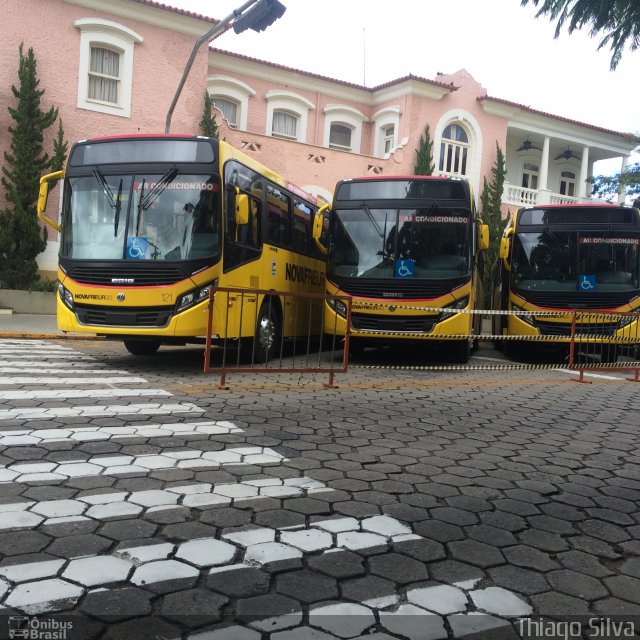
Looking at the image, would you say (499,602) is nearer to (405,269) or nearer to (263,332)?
(263,332)

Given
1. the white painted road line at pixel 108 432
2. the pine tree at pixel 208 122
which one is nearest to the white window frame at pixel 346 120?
the pine tree at pixel 208 122

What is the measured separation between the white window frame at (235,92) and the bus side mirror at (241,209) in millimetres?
15860

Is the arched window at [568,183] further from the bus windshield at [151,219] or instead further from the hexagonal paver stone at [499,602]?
the hexagonal paver stone at [499,602]

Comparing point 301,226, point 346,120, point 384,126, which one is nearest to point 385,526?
point 301,226

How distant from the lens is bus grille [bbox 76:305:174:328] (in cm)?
884

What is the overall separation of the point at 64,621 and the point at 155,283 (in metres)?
6.90

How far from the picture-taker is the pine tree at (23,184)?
17641 mm

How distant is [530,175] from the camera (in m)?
Answer: 32.8

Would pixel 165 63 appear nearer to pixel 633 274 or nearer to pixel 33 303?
pixel 33 303

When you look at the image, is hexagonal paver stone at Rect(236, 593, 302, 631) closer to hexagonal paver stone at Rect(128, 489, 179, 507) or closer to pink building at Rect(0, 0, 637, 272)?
hexagonal paver stone at Rect(128, 489, 179, 507)

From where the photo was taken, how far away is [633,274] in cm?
1291

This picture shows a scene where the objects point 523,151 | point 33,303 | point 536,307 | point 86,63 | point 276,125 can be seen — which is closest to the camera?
point 536,307

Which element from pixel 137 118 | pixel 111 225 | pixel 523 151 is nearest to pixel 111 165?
pixel 111 225

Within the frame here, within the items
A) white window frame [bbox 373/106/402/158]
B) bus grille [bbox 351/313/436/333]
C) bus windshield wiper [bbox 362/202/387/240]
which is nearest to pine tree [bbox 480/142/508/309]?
white window frame [bbox 373/106/402/158]
